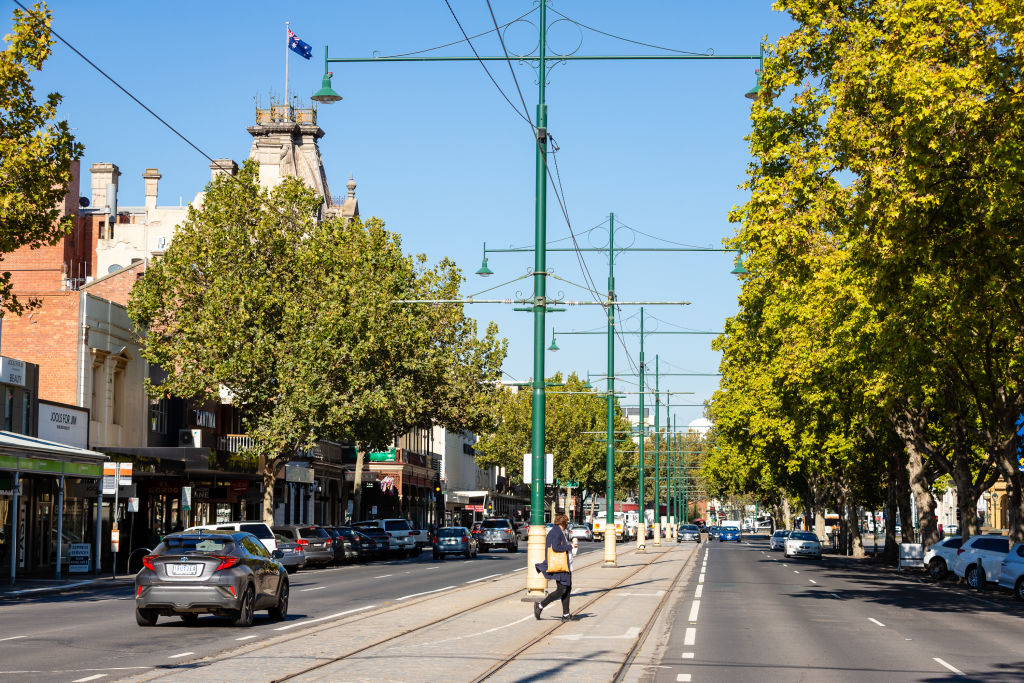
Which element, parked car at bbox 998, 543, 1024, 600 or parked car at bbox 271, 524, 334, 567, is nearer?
parked car at bbox 998, 543, 1024, 600

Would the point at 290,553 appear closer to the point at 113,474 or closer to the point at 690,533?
the point at 113,474

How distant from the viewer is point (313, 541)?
4878 cm

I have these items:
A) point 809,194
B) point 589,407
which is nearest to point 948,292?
point 809,194

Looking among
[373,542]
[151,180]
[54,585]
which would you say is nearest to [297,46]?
[151,180]

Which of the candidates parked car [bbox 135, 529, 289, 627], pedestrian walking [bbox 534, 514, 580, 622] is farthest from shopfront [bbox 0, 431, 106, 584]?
pedestrian walking [bbox 534, 514, 580, 622]

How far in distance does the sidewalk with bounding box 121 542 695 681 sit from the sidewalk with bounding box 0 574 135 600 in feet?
32.7

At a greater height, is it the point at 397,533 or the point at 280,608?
the point at 280,608

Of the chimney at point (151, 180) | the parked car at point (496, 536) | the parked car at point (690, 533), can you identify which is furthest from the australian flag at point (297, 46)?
the parked car at point (690, 533)

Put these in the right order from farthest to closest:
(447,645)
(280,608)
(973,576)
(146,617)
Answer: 1. (973,576)
2. (280,608)
3. (146,617)
4. (447,645)

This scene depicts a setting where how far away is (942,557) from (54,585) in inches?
1098

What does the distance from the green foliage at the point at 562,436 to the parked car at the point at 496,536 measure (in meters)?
27.0

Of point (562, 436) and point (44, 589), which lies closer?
point (44, 589)

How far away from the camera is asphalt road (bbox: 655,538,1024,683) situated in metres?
14.8

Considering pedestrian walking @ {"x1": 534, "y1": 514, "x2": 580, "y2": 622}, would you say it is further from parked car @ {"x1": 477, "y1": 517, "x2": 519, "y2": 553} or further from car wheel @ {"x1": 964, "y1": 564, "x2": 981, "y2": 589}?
parked car @ {"x1": 477, "y1": 517, "x2": 519, "y2": 553}
